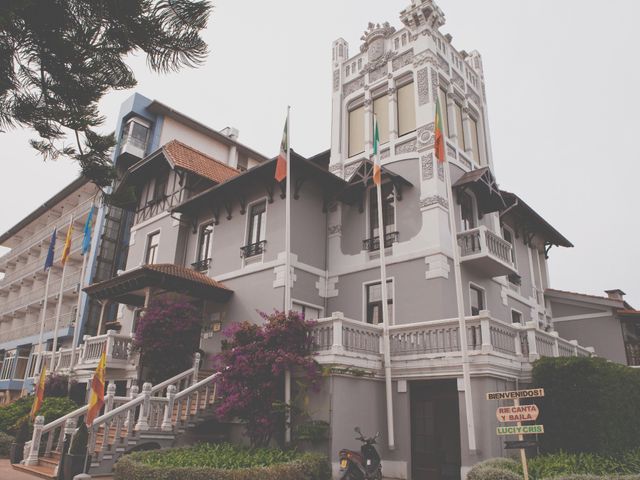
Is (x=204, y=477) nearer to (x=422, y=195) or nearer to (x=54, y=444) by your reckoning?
(x=54, y=444)

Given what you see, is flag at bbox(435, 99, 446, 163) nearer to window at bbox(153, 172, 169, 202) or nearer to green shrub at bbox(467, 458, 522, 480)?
green shrub at bbox(467, 458, 522, 480)

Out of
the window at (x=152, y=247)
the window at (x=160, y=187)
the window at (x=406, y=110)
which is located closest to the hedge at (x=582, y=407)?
the window at (x=406, y=110)

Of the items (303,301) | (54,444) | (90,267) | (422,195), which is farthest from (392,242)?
(90,267)

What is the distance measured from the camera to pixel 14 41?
4.58 meters

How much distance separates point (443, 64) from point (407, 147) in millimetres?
4600

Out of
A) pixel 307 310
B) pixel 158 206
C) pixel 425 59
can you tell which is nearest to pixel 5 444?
pixel 307 310

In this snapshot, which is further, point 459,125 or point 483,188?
point 459,125

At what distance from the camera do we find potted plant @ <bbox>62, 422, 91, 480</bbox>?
11.3m

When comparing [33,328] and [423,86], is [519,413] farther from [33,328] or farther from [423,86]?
[33,328]

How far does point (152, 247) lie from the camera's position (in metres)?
24.7

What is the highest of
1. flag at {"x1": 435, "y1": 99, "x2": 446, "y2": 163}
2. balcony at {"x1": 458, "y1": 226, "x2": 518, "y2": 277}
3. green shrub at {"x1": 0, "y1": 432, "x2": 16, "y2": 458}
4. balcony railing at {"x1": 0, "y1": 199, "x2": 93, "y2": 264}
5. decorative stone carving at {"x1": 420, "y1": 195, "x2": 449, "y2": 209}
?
balcony railing at {"x1": 0, "y1": 199, "x2": 93, "y2": 264}

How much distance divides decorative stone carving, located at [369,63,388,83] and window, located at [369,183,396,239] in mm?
5541

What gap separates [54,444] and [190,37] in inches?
556

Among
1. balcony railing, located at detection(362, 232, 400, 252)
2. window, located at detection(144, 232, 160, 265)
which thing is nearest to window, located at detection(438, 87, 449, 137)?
balcony railing, located at detection(362, 232, 400, 252)
